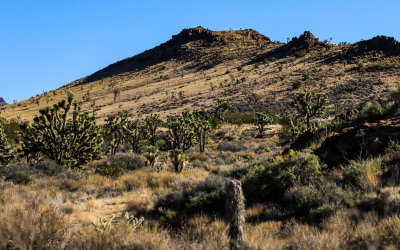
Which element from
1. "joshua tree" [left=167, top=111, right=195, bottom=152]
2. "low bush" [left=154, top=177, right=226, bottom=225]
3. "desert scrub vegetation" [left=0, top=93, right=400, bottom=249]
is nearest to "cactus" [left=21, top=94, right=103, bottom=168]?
"desert scrub vegetation" [left=0, top=93, right=400, bottom=249]

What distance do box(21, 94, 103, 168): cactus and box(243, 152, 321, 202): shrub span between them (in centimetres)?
1079

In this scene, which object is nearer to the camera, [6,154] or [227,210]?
[227,210]

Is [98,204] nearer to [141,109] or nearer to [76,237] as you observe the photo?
[76,237]

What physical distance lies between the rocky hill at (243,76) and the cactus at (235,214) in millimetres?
40467

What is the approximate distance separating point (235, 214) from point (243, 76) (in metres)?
74.7

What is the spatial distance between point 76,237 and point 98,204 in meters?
3.60

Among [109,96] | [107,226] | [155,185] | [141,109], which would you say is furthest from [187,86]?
[107,226]

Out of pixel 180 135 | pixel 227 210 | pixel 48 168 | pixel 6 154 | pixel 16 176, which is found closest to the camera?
pixel 227 210

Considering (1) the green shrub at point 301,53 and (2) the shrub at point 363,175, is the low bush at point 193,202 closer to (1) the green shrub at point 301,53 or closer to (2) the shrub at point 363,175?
(2) the shrub at point 363,175

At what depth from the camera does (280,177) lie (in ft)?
21.2

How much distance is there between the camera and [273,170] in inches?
276

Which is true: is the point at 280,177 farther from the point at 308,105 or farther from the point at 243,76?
the point at 243,76

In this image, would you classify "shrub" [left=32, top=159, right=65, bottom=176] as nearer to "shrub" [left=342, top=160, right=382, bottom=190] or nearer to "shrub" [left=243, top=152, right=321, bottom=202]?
"shrub" [left=243, top=152, right=321, bottom=202]

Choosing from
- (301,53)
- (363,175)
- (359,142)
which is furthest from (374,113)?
(301,53)
